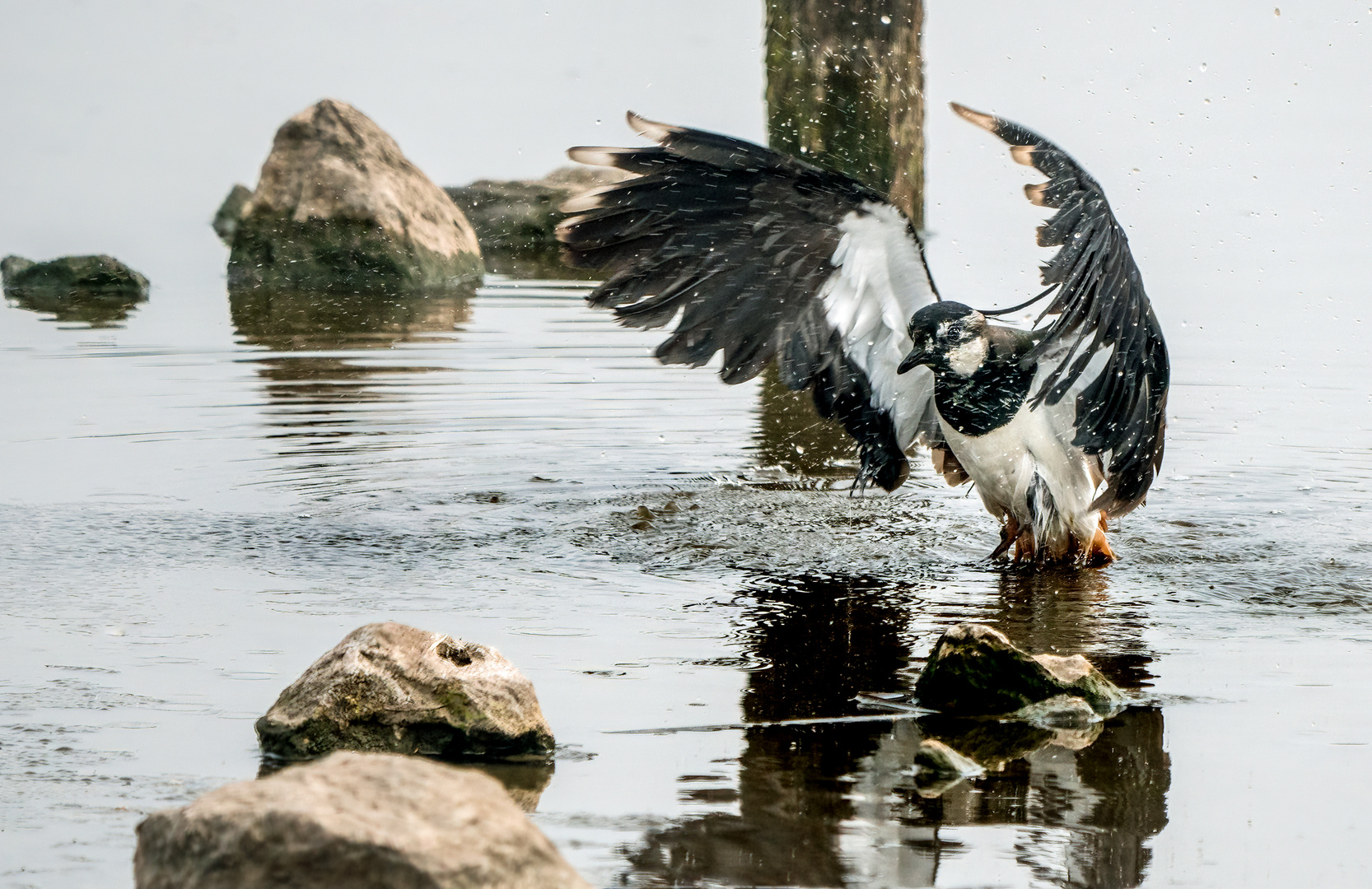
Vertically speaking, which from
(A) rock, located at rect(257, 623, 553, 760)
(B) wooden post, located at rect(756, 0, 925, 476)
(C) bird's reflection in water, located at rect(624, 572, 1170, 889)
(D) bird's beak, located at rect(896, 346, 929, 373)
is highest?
(B) wooden post, located at rect(756, 0, 925, 476)

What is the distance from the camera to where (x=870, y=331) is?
5215mm

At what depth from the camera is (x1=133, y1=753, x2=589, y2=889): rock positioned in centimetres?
216

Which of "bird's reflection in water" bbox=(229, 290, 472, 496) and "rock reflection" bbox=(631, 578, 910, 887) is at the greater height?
"bird's reflection in water" bbox=(229, 290, 472, 496)

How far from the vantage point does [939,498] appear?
619cm

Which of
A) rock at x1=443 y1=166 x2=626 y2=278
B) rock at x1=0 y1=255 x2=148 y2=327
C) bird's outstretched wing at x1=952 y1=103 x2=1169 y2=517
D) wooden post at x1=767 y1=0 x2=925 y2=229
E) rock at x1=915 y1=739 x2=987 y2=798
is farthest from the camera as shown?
rock at x1=443 y1=166 x2=626 y2=278

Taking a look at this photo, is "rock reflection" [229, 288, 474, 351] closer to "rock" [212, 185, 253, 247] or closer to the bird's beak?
"rock" [212, 185, 253, 247]

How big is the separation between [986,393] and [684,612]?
1396 mm

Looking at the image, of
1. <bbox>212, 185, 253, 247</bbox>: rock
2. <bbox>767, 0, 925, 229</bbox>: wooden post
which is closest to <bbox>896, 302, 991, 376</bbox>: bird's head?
<bbox>767, 0, 925, 229</bbox>: wooden post

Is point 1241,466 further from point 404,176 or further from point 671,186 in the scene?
point 404,176

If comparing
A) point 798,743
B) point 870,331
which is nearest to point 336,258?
point 870,331

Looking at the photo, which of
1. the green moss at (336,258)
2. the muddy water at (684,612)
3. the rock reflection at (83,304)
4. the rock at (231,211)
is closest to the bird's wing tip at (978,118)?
the muddy water at (684,612)

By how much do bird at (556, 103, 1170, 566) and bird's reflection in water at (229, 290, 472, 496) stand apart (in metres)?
1.61

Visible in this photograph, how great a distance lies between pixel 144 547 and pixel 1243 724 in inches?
132

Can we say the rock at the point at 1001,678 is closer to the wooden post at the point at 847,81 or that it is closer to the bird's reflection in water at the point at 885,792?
the bird's reflection in water at the point at 885,792
